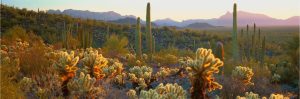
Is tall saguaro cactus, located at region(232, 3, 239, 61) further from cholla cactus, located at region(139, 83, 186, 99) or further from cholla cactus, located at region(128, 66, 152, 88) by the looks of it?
cholla cactus, located at region(139, 83, 186, 99)

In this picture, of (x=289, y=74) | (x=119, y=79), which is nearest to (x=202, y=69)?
(x=119, y=79)

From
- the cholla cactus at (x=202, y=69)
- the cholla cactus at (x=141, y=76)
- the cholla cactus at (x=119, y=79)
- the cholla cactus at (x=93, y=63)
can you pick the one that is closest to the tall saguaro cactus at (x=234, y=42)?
the cholla cactus at (x=141, y=76)

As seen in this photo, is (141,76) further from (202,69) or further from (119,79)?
(202,69)

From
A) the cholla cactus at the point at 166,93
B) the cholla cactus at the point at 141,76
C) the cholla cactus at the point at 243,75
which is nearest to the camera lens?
the cholla cactus at the point at 166,93

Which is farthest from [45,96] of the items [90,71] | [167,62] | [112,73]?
[167,62]

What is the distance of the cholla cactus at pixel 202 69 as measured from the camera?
6.94m

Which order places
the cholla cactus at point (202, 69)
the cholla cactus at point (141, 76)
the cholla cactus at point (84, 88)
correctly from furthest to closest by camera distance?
1. the cholla cactus at point (141, 76)
2. the cholla cactus at point (84, 88)
3. the cholla cactus at point (202, 69)

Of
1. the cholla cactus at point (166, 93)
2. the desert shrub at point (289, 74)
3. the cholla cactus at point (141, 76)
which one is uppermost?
the cholla cactus at point (166, 93)

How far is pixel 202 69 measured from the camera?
6.97 meters

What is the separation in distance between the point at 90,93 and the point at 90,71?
45.5 inches

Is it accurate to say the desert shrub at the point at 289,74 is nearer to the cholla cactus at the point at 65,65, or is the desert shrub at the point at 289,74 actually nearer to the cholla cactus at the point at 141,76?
the cholla cactus at the point at 141,76

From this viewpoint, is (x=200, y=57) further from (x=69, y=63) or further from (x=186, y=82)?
(x=186, y=82)

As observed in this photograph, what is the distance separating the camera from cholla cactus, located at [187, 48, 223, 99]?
6941 mm

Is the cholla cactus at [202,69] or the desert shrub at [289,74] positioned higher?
the cholla cactus at [202,69]
